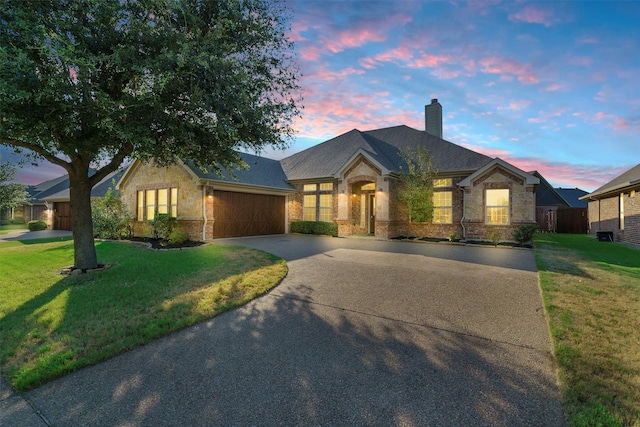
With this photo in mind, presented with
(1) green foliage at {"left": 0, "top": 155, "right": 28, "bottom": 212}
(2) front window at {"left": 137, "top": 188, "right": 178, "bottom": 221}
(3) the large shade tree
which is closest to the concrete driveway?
(3) the large shade tree

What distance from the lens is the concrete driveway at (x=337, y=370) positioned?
256cm

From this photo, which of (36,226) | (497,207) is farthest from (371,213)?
(36,226)

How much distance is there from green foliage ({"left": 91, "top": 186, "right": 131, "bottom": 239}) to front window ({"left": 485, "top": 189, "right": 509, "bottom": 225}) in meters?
19.7

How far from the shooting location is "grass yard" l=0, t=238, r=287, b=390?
3602 millimetres

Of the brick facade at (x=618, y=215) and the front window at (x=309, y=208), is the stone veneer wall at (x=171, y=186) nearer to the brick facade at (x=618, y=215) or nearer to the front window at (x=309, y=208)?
the front window at (x=309, y=208)

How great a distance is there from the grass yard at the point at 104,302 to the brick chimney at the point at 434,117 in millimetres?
16389

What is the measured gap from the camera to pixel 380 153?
1958 cm

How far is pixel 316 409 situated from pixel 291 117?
800cm

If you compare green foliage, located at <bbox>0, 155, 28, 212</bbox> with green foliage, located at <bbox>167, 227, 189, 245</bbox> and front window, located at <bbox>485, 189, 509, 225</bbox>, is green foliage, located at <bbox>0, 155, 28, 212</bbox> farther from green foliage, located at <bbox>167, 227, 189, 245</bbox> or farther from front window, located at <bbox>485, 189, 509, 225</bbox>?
front window, located at <bbox>485, 189, 509, 225</bbox>

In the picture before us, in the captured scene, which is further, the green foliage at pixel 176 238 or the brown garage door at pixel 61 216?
the brown garage door at pixel 61 216

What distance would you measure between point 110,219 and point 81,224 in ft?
27.7

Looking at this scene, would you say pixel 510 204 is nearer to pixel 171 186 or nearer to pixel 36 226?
pixel 171 186

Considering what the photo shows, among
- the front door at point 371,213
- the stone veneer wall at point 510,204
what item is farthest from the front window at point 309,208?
the stone veneer wall at point 510,204

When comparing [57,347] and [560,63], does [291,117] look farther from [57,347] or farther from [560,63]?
[560,63]
